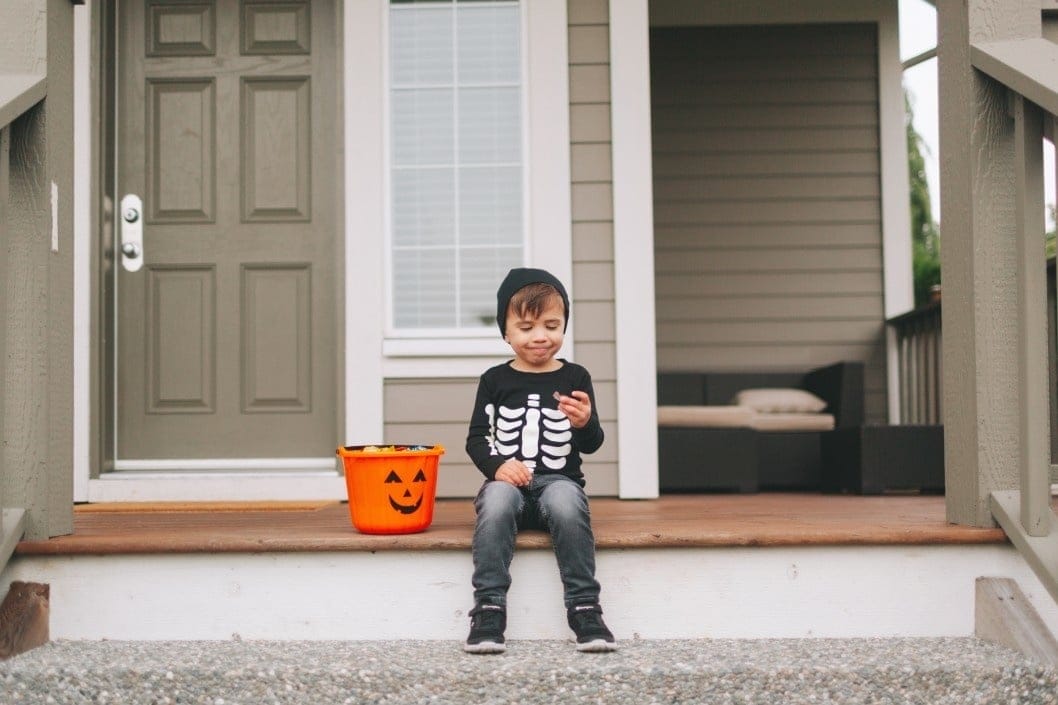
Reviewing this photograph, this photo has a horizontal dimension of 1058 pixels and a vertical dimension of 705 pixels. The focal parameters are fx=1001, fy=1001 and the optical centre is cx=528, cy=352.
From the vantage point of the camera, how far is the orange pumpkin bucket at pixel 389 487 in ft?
7.55

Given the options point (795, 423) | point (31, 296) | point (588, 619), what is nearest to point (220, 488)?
point (31, 296)

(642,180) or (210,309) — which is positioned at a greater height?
(642,180)

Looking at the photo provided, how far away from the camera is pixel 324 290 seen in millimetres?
3713

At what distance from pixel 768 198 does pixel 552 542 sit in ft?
11.8

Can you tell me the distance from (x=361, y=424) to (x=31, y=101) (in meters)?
1.65

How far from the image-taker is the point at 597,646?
2062 millimetres

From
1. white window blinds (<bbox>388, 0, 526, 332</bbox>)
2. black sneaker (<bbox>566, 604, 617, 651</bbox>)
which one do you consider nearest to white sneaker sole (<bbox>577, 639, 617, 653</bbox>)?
black sneaker (<bbox>566, 604, 617, 651</bbox>)

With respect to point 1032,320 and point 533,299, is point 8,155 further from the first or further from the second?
point 1032,320

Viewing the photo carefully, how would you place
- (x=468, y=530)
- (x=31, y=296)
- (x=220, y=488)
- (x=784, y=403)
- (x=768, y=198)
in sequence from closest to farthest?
(x=31, y=296) < (x=468, y=530) < (x=220, y=488) < (x=784, y=403) < (x=768, y=198)

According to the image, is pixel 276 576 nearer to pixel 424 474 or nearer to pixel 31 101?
pixel 424 474

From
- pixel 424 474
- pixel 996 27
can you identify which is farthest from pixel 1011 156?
pixel 424 474

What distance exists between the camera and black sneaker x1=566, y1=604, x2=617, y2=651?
2068mm

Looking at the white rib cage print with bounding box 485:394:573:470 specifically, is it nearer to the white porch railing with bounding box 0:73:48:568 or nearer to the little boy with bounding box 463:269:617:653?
the little boy with bounding box 463:269:617:653

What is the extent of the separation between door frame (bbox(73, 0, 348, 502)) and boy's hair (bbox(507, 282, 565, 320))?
135 centimetres
